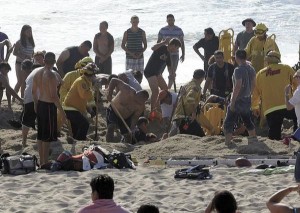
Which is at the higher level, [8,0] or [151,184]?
[8,0]

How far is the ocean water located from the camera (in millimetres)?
34244

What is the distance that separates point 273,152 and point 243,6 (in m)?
26.6

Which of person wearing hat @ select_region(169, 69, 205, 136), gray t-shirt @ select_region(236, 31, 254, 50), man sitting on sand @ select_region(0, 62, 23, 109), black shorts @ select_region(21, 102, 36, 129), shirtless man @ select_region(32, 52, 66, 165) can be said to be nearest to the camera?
shirtless man @ select_region(32, 52, 66, 165)

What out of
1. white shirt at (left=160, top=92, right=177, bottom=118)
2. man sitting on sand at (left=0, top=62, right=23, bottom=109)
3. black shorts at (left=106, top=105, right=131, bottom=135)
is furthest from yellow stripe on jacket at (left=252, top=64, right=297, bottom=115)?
man sitting on sand at (left=0, top=62, right=23, bottom=109)

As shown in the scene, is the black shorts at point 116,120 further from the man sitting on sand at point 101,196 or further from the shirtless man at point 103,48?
the man sitting on sand at point 101,196

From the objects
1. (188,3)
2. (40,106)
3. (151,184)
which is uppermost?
(188,3)

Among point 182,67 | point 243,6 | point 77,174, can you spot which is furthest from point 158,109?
point 243,6

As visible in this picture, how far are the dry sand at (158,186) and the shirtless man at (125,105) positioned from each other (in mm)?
1001

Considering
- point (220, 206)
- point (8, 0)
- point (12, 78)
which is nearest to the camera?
point (220, 206)

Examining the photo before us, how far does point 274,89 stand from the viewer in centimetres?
1366

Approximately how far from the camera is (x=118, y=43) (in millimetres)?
33375

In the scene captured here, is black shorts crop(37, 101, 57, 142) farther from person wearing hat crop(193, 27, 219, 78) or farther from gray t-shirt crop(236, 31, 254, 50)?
person wearing hat crop(193, 27, 219, 78)

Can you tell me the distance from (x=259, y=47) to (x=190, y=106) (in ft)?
7.55

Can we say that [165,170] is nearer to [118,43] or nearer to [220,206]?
[220,206]
